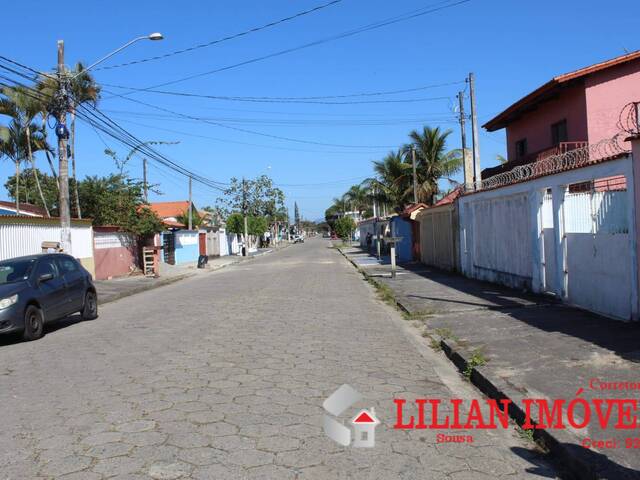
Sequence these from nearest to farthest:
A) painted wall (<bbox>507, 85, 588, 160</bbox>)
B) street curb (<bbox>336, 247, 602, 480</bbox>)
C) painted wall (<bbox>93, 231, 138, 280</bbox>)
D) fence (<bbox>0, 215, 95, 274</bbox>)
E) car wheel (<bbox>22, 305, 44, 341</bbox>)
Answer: street curb (<bbox>336, 247, 602, 480</bbox>), car wheel (<bbox>22, 305, 44, 341</bbox>), fence (<bbox>0, 215, 95, 274</bbox>), painted wall (<bbox>507, 85, 588, 160</bbox>), painted wall (<bbox>93, 231, 138, 280</bbox>)

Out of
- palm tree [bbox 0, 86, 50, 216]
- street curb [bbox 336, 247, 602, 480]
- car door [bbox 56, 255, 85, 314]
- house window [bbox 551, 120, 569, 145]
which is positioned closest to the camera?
street curb [bbox 336, 247, 602, 480]

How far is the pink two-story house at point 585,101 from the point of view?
56.4ft

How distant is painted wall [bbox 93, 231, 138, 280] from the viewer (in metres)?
24.0

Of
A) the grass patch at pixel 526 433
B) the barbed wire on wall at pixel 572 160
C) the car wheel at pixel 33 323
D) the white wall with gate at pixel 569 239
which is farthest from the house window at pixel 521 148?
the grass patch at pixel 526 433

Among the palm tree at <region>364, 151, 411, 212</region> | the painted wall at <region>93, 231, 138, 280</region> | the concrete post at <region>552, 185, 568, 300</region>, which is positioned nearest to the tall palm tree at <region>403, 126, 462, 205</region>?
the palm tree at <region>364, 151, 411, 212</region>

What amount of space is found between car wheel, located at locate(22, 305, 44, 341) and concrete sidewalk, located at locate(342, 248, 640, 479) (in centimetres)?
682

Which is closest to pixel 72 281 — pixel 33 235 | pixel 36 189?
pixel 33 235

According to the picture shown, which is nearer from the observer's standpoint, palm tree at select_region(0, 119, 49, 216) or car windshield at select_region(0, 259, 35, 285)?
car windshield at select_region(0, 259, 35, 285)

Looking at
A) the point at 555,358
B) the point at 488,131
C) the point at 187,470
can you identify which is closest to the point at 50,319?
the point at 187,470

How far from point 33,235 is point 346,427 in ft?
55.1

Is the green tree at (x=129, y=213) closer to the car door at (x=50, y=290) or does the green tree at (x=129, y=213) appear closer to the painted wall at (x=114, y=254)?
the painted wall at (x=114, y=254)

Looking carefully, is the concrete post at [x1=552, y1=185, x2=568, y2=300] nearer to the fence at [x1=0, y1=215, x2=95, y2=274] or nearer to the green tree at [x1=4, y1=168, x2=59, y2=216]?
the fence at [x1=0, y1=215, x2=95, y2=274]

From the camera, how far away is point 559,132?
19.4m

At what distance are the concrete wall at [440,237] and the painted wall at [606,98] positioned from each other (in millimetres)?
5088
